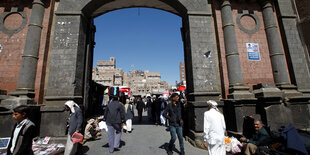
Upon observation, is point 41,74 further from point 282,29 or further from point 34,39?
point 282,29

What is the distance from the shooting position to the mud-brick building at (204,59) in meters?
5.49

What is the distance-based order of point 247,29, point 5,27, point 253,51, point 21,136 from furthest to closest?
point 247,29 → point 253,51 → point 5,27 → point 21,136

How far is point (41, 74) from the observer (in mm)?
5961

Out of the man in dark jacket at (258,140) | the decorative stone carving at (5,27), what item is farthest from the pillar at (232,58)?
the decorative stone carving at (5,27)

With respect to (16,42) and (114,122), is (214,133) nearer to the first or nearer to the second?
(114,122)

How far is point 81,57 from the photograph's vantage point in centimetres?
648

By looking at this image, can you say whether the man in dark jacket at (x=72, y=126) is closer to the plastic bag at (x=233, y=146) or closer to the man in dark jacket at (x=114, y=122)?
the man in dark jacket at (x=114, y=122)

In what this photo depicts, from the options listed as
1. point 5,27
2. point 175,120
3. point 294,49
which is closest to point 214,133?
point 175,120

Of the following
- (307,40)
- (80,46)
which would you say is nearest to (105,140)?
(80,46)

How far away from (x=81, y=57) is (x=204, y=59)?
567 cm

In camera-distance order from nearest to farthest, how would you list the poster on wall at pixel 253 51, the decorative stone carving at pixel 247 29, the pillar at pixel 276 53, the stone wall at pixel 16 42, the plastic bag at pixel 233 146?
the plastic bag at pixel 233 146 → the stone wall at pixel 16 42 → the pillar at pixel 276 53 → the poster on wall at pixel 253 51 → the decorative stone carving at pixel 247 29

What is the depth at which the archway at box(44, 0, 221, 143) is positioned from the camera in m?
5.74

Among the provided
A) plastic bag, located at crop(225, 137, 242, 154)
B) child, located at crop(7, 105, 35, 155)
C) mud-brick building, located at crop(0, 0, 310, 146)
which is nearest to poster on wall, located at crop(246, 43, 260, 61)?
mud-brick building, located at crop(0, 0, 310, 146)

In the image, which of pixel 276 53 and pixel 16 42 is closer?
pixel 16 42
